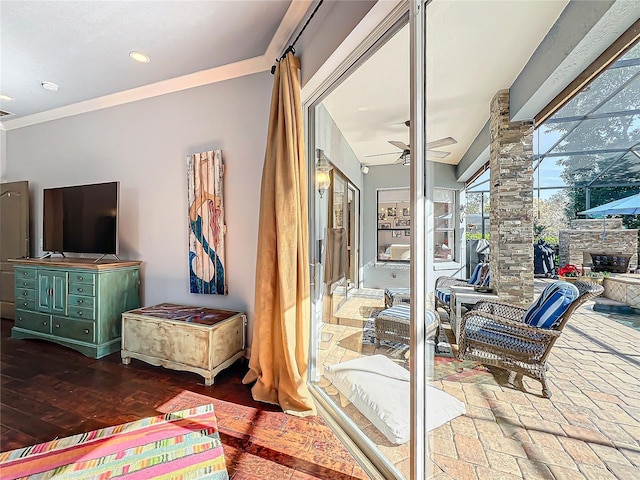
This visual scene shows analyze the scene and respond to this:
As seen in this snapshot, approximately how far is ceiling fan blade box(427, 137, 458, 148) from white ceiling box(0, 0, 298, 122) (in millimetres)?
1358

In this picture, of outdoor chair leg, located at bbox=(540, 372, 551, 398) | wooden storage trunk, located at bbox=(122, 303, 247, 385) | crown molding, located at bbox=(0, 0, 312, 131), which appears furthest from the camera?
wooden storage trunk, located at bbox=(122, 303, 247, 385)

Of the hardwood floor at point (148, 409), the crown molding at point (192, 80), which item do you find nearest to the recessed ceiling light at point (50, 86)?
the crown molding at point (192, 80)

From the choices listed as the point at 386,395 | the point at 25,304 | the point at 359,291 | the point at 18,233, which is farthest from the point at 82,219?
the point at 386,395

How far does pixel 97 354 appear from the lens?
284 cm

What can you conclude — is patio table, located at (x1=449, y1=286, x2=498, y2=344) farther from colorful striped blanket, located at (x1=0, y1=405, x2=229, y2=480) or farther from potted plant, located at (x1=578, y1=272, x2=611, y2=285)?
colorful striped blanket, located at (x1=0, y1=405, x2=229, y2=480)

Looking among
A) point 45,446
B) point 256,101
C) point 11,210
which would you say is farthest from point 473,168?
point 11,210

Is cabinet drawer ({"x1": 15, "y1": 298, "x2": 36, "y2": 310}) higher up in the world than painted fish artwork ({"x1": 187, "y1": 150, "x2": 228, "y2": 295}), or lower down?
lower down

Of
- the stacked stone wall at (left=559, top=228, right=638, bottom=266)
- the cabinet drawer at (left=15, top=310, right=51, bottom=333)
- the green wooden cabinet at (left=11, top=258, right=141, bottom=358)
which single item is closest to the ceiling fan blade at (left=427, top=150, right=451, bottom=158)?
the stacked stone wall at (left=559, top=228, right=638, bottom=266)

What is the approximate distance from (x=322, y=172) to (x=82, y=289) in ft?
8.45

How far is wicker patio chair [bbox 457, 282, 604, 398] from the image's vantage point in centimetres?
115

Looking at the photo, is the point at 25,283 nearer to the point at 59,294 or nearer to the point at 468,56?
the point at 59,294

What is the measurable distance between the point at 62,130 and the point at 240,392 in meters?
3.88

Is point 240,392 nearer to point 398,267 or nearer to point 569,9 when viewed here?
point 398,267

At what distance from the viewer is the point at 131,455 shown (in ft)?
5.24
